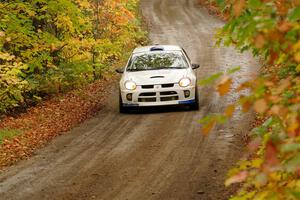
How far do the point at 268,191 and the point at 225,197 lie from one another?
14.2 ft

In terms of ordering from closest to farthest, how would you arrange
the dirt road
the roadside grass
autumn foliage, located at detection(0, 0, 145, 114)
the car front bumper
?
the dirt road < the roadside grass < the car front bumper < autumn foliage, located at detection(0, 0, 145, 114)

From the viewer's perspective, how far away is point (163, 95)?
1367 centimetres

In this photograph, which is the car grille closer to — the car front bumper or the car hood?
the car front bumper

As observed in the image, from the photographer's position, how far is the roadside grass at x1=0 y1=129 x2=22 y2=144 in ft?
40.0

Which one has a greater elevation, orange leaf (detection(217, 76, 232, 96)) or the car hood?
orange leaf (detection(217, 76, 232, 96))

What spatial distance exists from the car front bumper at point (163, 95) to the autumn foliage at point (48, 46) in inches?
118

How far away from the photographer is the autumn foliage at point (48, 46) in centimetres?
1442

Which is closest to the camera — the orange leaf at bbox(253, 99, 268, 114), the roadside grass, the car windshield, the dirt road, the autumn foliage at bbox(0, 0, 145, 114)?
the orange leaf at bbox(253, 99, 268, 114)

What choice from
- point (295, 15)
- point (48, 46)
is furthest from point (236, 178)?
point (48, 46)

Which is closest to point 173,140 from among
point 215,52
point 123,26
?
point 123,26

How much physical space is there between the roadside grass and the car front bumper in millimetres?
3127

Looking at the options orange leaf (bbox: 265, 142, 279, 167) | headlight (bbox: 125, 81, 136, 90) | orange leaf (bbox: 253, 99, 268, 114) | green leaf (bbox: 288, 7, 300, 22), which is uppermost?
green leaf (bbox: 288, 7, 300, 22)

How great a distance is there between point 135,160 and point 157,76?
4638mm

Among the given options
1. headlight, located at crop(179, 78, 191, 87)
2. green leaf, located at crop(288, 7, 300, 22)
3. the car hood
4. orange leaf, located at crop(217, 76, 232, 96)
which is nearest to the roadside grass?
the car hood
